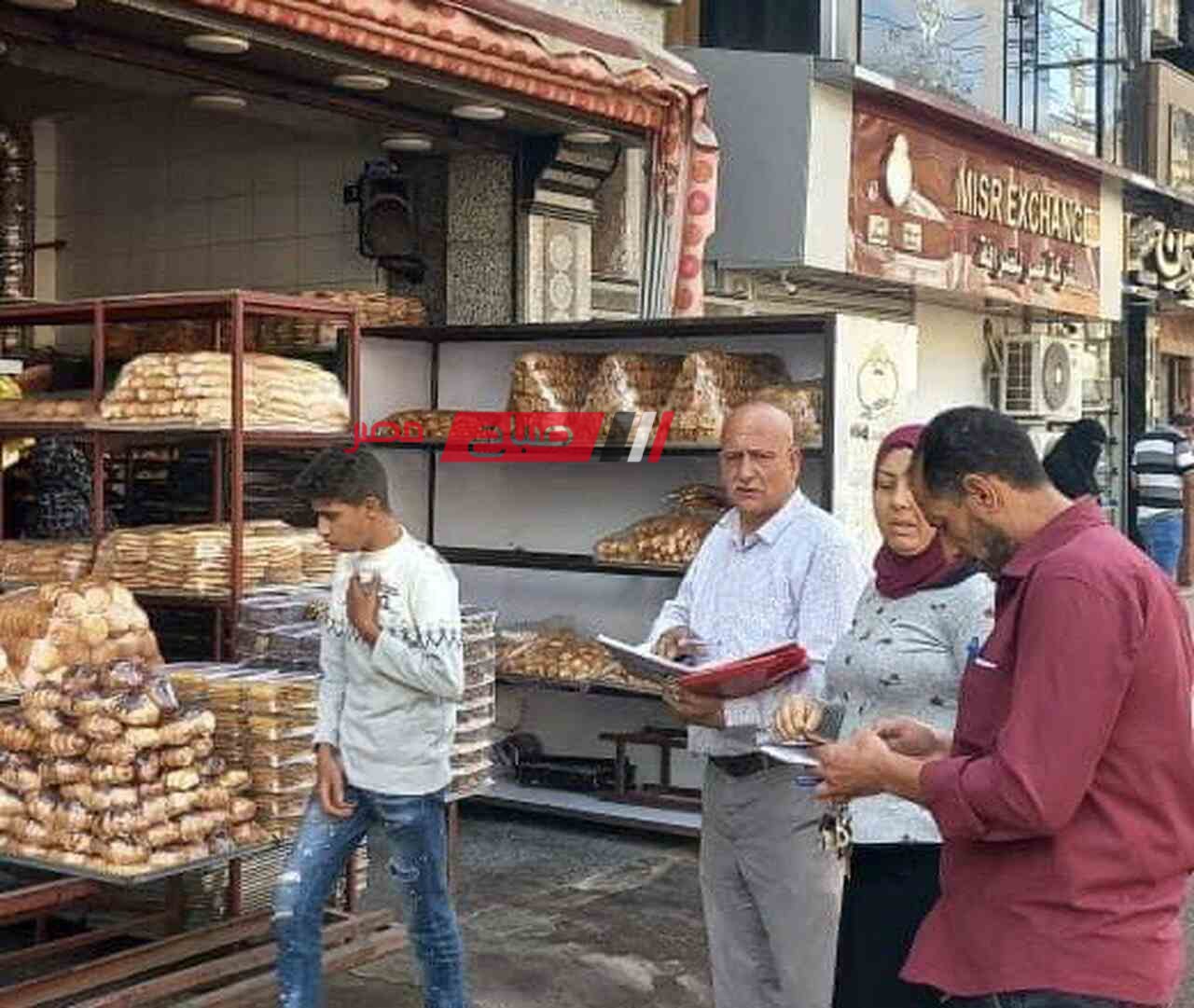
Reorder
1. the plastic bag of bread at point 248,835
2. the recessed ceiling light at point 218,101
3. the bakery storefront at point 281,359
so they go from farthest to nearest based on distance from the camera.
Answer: the recessed ceiling light at point 218,101, the bakery storefront at point 281,359, the plastic bag of bread at point 248,835

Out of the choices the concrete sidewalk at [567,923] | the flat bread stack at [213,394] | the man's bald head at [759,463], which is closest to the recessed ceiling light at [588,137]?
the flat bread stack at [213,394]

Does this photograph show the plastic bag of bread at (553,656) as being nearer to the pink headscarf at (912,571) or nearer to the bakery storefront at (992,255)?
the bakery storefront at (992,255)

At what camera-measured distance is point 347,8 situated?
22.1ft

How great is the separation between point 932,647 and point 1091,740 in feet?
3.49

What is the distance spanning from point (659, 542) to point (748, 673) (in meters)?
3.62

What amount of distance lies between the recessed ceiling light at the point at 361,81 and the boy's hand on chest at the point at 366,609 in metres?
3.54

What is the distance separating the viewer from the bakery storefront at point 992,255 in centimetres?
1070

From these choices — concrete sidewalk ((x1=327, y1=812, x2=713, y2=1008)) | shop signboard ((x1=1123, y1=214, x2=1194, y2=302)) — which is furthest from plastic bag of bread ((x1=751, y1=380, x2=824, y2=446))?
shop signboard ((x1=1123, y1=214, x2=1194, y2=302))

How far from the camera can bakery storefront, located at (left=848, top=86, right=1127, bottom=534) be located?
35.1 ft

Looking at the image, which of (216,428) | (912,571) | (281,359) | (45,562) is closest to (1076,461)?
(281,359)

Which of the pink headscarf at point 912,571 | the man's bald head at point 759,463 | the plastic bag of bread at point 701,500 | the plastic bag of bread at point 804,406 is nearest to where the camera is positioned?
the pink headscarf at point 912,571

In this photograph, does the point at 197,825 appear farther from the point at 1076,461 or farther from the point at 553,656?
the point at 1076,461

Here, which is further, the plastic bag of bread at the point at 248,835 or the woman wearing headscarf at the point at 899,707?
the plastic bag of bread at the point at 248,835

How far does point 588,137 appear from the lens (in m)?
8.79
